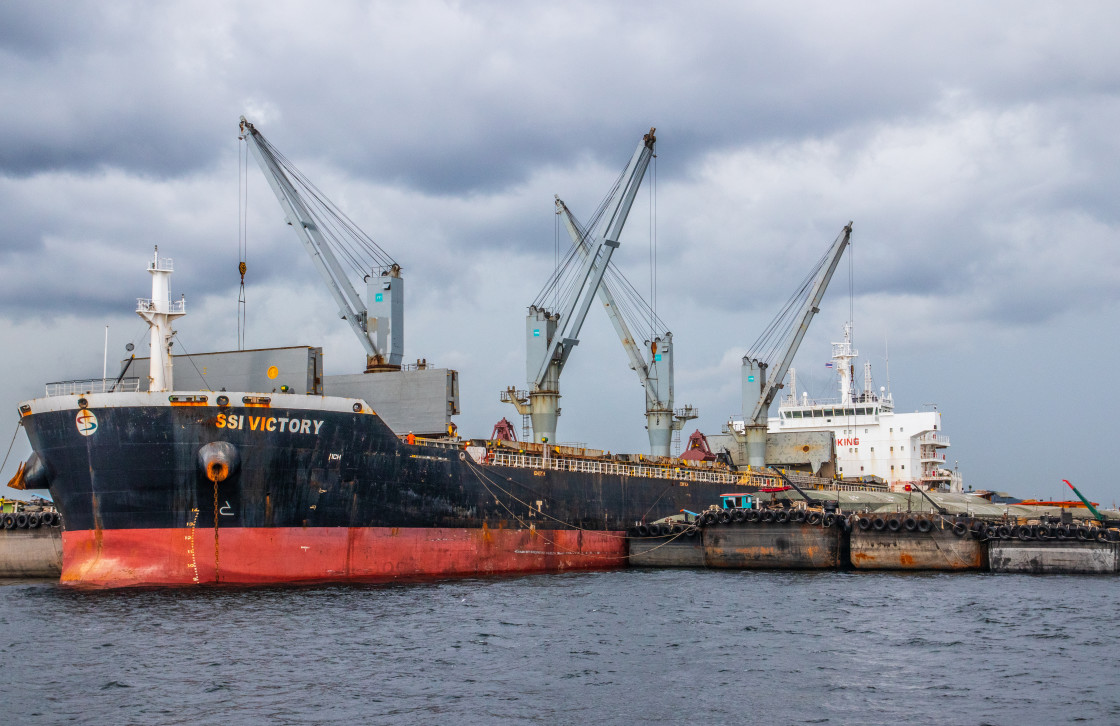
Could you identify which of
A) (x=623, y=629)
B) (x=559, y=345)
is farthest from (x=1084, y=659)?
(x=559, y=345)

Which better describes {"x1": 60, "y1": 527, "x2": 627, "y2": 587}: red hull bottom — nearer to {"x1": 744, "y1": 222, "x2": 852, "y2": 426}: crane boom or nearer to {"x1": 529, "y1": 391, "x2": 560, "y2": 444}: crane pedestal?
{"x1": 529, "y1": 391, "x2": 560, "y2": 444}: crane pedestal

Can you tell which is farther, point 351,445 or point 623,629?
point 351,445

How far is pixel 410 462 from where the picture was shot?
112ft

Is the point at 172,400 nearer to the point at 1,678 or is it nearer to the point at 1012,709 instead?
the point at 1,678

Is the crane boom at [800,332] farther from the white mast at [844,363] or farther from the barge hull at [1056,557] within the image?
the barge hull at [1056,557]

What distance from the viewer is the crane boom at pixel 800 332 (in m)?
61.2

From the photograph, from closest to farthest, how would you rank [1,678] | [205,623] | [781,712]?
[781,712]
[1,678]
[205,623]

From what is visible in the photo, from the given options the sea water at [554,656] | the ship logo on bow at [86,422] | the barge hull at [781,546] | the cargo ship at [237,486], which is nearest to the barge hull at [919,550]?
the barge hull at [781,546]

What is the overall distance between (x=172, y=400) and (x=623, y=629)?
1442cm

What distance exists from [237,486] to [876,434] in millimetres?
43926

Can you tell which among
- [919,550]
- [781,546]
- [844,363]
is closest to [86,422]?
[781,546]

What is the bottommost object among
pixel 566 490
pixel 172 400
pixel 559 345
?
pixel 566 490

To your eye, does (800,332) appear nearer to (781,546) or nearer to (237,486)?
(781,546)

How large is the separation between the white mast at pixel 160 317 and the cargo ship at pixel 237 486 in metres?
0.04
